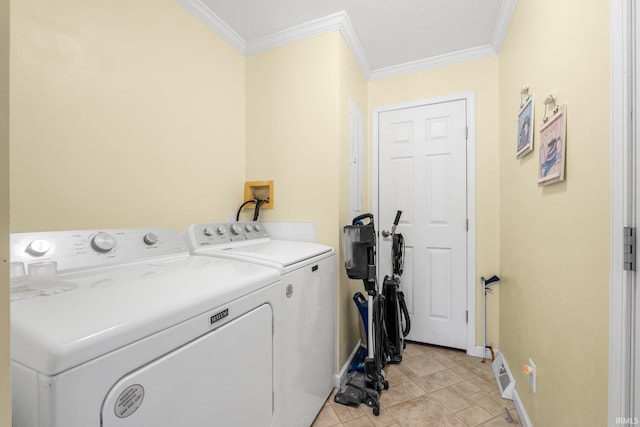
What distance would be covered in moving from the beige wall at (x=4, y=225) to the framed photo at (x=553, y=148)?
5.09ft

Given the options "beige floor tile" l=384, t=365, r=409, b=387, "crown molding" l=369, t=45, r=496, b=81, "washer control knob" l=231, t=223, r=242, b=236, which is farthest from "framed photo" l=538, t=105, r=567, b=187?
"washer control knob" l=231, t=223, r=242, b=236

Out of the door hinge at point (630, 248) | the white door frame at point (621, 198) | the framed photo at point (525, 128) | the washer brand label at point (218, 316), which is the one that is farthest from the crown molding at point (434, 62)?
the washer brand label at point (218, 316)

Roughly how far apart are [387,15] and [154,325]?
224 centimetres

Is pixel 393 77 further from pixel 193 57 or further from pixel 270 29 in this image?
pixel 193 57

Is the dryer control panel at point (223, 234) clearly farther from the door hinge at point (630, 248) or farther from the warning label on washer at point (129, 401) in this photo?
the door hinge at point (630, 248)

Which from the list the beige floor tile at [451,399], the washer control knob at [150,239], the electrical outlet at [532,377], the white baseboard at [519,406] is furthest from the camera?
the beige floor tile at [451,399]

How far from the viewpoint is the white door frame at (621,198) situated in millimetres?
723

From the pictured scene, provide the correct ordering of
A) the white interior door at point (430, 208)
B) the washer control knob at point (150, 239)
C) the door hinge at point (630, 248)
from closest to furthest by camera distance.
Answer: the door hinge at point (630, 248) < the washer control knob at point (150, 239) < the white interior door at point (430, 208)

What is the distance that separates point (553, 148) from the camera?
44.0 inches

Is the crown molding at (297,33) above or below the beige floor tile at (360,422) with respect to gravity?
above

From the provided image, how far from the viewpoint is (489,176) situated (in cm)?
219

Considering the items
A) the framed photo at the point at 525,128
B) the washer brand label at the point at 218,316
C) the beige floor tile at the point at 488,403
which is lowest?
the beige floor tile at the point at 488,403

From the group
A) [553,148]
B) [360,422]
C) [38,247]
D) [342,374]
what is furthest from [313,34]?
[360,422]

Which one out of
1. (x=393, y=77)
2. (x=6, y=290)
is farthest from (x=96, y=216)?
(x=393, y=77)
